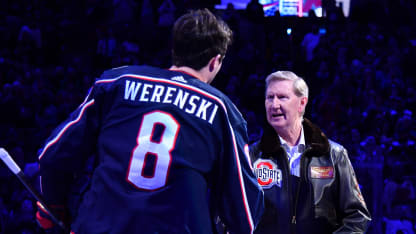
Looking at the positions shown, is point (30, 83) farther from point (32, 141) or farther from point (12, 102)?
point (32, 141)

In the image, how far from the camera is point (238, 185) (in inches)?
87.0

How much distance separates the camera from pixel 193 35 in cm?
225

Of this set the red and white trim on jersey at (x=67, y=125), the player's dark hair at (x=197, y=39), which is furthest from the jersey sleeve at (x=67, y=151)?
the player's dark hair at (x=197, y=39)

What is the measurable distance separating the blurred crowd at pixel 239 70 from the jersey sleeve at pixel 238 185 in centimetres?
526

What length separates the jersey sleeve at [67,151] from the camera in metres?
2.19

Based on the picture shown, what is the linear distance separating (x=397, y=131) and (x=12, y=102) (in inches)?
266

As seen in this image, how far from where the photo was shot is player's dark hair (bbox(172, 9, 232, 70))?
7.43 feet

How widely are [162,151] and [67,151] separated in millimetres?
409

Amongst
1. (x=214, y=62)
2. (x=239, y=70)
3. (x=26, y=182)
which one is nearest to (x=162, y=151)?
(x=214, y=62)

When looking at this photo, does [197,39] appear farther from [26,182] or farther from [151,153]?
[26,182]

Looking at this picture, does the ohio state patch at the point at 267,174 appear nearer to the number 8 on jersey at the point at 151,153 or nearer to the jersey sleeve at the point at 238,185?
the jersey sleeve at the point at 238,185

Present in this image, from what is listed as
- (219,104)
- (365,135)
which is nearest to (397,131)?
(365,135)

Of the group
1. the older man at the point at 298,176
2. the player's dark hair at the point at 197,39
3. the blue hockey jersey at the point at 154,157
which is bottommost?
the older man at the point at 298,176

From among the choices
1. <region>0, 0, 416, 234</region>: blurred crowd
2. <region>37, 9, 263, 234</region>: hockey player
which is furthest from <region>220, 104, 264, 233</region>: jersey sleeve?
<region>0, 0, 416, 234</region>: blurred crowd
